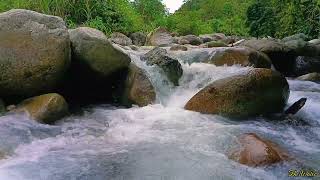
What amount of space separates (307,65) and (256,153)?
9354 millimetres

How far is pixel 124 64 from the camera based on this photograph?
743 cm

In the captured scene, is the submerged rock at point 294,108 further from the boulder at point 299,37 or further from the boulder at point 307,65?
the boulder at point 299,37

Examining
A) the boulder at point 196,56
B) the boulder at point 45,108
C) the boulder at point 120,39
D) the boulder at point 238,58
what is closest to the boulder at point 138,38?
the boulder at point 120,39

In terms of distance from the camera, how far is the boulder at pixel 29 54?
20.9 feet

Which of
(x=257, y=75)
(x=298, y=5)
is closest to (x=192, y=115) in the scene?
(x=257, y=75)

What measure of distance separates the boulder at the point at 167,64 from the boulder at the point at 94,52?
1.20 m

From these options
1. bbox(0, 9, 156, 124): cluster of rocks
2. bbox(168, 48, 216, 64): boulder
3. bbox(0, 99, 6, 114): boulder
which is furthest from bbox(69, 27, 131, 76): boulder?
bbox(168, 48, 216, 64): boulder

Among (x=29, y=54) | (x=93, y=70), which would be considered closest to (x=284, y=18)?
(x=93, y=70)

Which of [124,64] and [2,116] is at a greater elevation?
[124,64]

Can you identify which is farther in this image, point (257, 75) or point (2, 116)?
point (257, 75)

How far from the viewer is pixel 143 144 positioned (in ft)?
17.3

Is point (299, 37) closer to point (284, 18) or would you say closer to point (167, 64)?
point (284, 18)

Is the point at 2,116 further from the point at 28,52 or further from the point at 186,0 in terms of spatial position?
the point at 186,0

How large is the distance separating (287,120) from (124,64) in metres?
2.79
